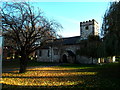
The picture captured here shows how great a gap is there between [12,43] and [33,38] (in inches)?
75.8

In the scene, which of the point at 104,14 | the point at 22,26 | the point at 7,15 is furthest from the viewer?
the point at 22,26

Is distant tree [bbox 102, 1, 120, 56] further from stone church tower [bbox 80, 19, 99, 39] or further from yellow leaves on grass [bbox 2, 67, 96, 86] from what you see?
stone church tower [bbox 80, 19, 99, 39]

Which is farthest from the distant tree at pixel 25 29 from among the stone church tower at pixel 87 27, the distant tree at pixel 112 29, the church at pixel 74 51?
the stone church tower at pixel 87 27

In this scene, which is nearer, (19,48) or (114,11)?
(114,11)

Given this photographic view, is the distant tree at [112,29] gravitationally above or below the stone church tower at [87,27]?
below

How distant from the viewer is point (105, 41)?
6.02 meters

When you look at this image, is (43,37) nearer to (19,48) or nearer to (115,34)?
(19,48)

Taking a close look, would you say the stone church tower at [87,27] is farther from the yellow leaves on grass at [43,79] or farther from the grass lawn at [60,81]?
the yellow leaves on grass at [43,79]

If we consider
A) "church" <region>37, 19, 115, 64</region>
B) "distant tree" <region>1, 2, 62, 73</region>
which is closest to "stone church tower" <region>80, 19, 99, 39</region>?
"church" <region>37, 19, 115, 64</region>

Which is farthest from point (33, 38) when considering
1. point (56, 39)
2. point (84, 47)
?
point (84, 47)

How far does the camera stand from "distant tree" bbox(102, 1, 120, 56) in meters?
5.00

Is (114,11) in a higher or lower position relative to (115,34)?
higher

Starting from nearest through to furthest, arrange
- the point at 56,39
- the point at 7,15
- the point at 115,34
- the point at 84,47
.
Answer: the point at 115,34 < the point at 7,15 < the point at 56,39 < the point at 84,47

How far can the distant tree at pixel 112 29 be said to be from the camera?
5.00 meters
